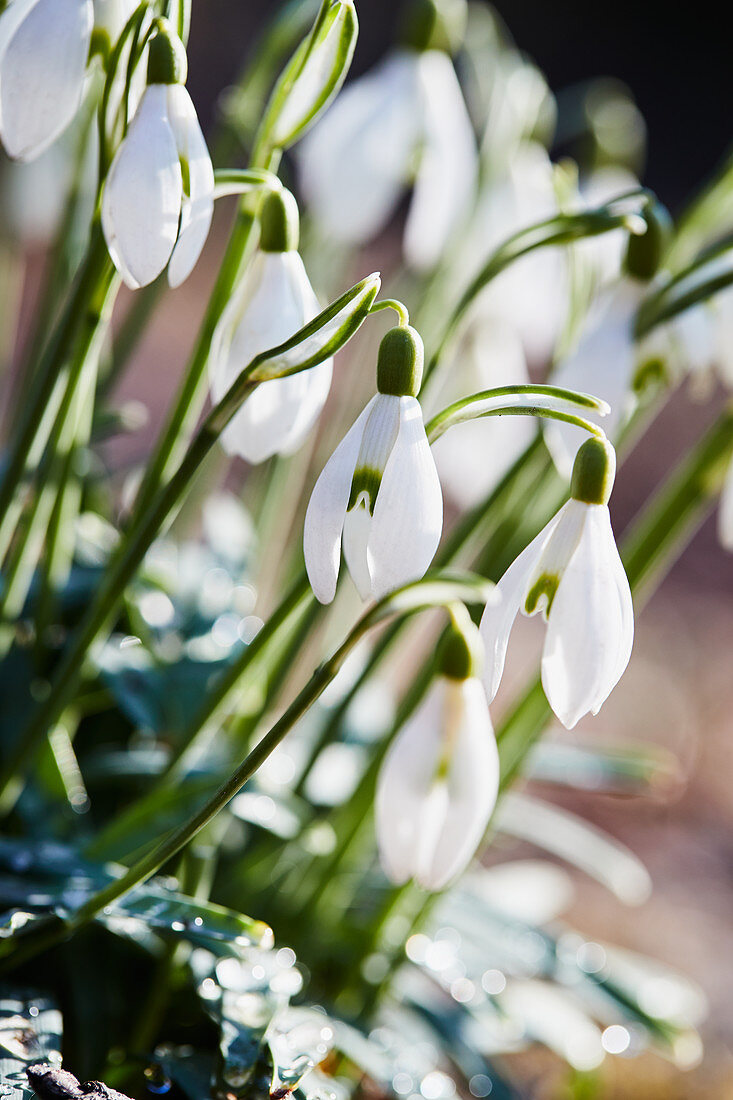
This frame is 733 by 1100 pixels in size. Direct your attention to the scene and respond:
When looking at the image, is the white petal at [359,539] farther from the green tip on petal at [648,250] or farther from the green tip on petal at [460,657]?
the green tip on petal at [648,250]

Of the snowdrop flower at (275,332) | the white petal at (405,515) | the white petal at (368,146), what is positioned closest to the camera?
the white petal at (405,515)

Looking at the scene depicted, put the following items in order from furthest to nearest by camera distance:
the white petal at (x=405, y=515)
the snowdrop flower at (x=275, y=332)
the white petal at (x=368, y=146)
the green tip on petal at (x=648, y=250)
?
the white petal at (x=368, y=146) → the green tip on petal at (x=648, y=250) → the snowdrop flower at (x=275, y=332) → the white petal at (x=405, y=515)

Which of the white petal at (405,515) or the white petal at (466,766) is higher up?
the white petal at (405,515)

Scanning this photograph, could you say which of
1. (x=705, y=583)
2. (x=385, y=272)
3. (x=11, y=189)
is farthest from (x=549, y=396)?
(x=385, y=272)

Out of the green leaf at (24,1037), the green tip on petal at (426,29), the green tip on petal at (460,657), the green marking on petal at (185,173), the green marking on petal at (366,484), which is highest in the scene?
the green tip on petal at (426,29)

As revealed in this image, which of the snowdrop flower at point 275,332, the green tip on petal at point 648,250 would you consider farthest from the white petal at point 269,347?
the green tip on petal at point 648,250

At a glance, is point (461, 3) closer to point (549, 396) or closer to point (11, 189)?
point (11, 189)

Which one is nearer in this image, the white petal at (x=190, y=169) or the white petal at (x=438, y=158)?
the white petal at (x=190, y=169)

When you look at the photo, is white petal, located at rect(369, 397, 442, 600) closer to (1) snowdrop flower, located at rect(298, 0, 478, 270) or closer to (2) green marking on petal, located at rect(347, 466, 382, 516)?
(2) green marking on petal, located at rect(347, 466, 382, 516)
